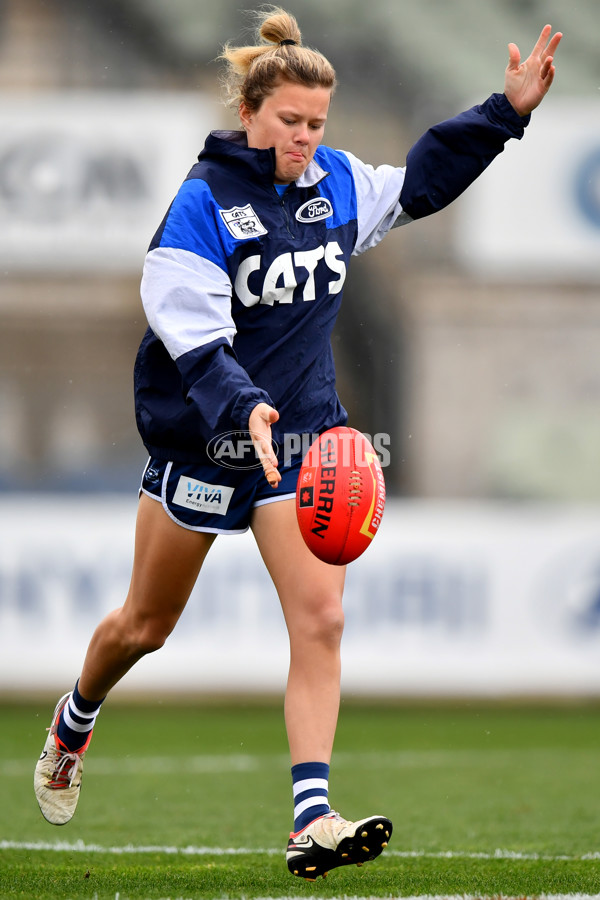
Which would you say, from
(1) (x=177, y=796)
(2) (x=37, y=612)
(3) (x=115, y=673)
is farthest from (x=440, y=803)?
(2) (x=37, y=612)

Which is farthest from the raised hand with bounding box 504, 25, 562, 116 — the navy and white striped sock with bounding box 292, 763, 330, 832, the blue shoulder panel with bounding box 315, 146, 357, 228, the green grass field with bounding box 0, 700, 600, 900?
the green grass field with bounding box 0, 700, 600, 900

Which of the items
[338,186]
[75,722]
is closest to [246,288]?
[338,186]

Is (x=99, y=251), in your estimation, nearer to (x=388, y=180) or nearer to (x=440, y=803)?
(x=440, y=803)

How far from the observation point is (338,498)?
11.0ft

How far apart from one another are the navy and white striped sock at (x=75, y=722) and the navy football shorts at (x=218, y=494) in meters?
0.88

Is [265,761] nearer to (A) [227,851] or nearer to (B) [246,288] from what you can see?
(A) [227,851]

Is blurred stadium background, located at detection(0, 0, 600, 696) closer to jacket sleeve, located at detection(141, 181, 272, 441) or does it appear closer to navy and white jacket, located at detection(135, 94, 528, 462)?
navy and white jacket, located at detection(135, 94, 528, 462)

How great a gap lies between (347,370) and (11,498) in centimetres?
330

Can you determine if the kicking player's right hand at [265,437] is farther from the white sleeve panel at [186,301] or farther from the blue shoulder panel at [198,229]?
the blue shoulder panel at [198,229]

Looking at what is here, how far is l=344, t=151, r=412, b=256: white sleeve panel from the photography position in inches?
153

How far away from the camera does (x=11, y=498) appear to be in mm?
9078

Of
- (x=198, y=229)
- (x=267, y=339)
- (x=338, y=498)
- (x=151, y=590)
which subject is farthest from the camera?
(x=151, y=590)

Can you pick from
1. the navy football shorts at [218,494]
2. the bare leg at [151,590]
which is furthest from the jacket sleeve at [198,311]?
the bare leg at [151,590]

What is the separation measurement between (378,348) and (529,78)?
7.81 metres
